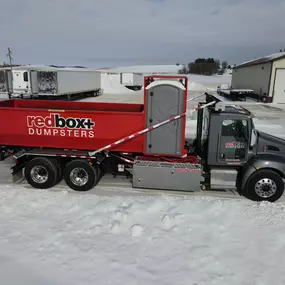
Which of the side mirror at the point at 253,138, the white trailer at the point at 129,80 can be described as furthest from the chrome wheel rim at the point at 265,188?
the white trailer at the point at 129,80

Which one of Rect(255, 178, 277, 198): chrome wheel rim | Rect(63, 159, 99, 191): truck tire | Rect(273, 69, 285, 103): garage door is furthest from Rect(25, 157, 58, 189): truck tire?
Rect(273, 69, 285, 103): garage door

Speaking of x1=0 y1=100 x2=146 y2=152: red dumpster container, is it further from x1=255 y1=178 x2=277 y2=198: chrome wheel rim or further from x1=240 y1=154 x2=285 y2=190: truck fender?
x1=255 y1=178 x2=277 y2=198: chrome wheel rim

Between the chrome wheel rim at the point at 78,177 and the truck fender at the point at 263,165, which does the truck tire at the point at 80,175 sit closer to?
the chrome wheel rim at the point at 78,177

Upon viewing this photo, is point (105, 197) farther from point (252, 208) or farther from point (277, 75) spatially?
point (277, 75)

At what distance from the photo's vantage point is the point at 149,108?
6.67m

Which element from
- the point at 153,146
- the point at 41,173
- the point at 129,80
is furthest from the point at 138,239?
the point at 129,80

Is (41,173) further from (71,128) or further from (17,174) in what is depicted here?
(71,128)

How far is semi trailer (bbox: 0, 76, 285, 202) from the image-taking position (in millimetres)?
6535

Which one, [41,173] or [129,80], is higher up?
[129,80]

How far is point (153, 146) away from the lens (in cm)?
694

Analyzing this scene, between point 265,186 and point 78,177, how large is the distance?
4.64m

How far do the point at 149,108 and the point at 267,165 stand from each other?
10.1ft

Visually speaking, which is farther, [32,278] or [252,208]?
[252,208]

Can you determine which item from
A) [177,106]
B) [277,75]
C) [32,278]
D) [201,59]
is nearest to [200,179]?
[177,106]
